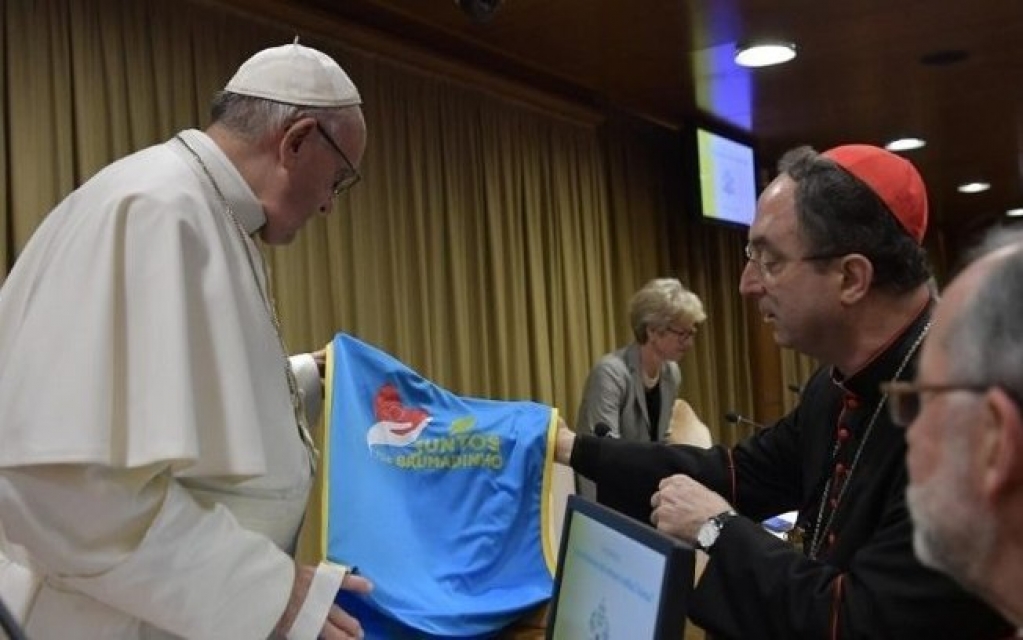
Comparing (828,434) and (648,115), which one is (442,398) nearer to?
(828,434)

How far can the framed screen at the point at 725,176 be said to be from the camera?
19.0 ft

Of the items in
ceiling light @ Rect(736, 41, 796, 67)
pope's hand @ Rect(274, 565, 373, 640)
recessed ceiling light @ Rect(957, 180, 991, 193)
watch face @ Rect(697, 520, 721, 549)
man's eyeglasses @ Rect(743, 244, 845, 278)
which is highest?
ceiling light @ Rect(736, 41, 796, 67)

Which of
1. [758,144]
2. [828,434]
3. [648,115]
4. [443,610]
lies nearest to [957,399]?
[828,434]

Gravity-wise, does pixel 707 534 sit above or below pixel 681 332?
below

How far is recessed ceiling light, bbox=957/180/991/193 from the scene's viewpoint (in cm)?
856

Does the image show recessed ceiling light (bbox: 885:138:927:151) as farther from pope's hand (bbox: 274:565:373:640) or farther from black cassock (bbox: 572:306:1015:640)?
pope's hand (bbox: 274:565:373:640)

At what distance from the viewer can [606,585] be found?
123cm

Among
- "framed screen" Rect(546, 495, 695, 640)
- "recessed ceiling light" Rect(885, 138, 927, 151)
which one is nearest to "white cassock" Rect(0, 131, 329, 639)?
"framed screen" Rect(546, 495, 695, 640)

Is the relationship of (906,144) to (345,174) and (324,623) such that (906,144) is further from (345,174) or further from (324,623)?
(324,623)

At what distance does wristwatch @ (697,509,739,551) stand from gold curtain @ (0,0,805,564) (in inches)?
81.7

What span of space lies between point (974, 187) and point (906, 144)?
95.2 inches

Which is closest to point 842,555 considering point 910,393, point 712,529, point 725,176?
point 712,529

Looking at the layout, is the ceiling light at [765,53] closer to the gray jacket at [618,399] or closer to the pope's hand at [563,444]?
the gray jacket at [618,399]

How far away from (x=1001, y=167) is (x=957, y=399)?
7851 mm
